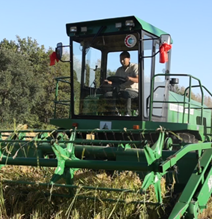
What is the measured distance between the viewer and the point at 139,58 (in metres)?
5.56

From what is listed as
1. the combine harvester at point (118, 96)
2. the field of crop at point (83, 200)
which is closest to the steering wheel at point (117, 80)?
the combine harvester at point (118, 96)

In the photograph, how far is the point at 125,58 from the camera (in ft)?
18.7

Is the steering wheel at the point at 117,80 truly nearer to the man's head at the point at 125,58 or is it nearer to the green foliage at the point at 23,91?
the man's head at the point at 125,58

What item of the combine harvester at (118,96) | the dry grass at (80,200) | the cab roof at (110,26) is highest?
the cab roof at (110,26)

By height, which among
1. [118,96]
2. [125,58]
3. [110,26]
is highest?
[110,26]

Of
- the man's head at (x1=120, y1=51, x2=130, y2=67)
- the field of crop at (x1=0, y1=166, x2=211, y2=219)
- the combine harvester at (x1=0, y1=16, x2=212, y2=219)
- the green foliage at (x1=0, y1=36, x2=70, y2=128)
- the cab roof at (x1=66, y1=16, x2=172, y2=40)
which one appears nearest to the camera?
the field of crop at (x1=0, y1=166, x2=211, y2=219)

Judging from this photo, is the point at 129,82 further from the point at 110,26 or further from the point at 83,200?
the point at 83,200

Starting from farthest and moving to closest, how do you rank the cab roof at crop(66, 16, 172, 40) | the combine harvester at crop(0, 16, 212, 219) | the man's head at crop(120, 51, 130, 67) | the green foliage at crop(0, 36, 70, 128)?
the green foliage at crop(0, 36, 70, 128)
the man's head at crop(120, 51, 130, 67)
the cab roof at crop(66, 16, 172, 40)
the combine harvester at crop(0, 16, 212, 219)

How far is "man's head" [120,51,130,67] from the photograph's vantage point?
18.6 ft

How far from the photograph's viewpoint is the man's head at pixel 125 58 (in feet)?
18.6

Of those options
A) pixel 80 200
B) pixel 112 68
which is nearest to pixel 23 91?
pixel 112 68

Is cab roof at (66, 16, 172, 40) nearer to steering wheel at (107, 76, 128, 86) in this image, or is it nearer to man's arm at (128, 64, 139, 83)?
man's arm at (128, 64, 139, 83)

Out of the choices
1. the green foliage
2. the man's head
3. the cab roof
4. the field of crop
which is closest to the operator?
the man's head

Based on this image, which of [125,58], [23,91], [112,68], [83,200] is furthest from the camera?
[23,91]
